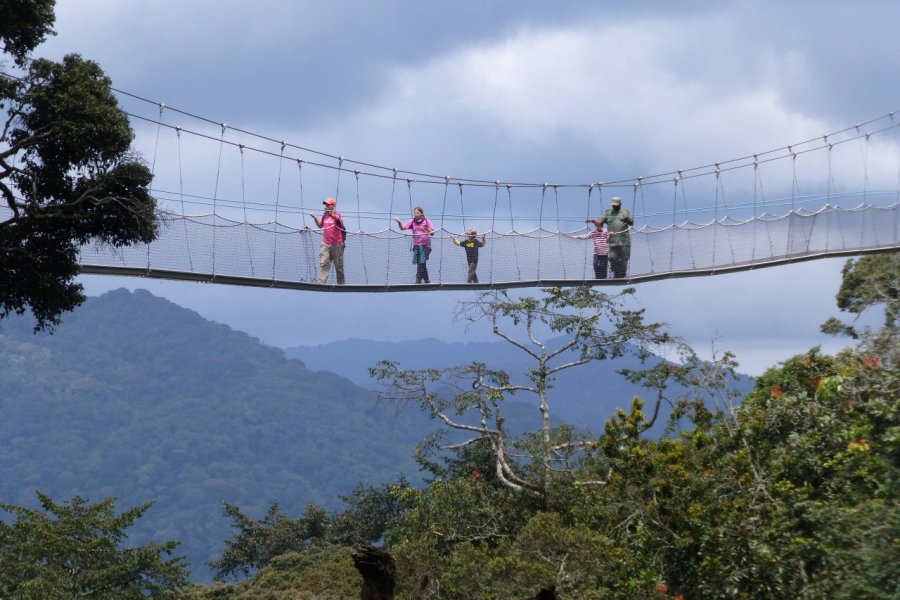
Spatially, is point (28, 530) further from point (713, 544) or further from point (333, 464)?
point (333, 464)

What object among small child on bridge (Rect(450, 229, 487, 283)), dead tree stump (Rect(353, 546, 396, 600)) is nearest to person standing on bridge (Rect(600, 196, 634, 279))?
small child on bridge (Rect(450, 229, 487, 283))

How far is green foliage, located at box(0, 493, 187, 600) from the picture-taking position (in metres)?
18.9

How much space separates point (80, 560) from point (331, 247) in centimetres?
599

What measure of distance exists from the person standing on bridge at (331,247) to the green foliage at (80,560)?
472 centimetres

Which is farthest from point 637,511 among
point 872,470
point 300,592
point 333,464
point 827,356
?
point 333,464

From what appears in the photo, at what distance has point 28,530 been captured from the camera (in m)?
19.9

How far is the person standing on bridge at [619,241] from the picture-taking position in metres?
21.1

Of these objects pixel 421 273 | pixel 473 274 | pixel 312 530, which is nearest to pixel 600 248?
pixel 473 274

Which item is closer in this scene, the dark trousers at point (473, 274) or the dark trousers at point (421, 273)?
the dark trousers at point (421, 273)

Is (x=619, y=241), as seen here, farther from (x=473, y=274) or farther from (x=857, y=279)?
(x=857, y=279)

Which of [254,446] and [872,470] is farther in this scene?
[254,446]

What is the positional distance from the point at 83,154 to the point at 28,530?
240 inches

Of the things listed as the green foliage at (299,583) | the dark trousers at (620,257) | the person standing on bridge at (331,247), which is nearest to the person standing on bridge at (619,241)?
the dark trousers at (620,257)

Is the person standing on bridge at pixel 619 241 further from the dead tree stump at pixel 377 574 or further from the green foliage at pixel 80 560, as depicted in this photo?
the dead tree stump at pixel 377 574
